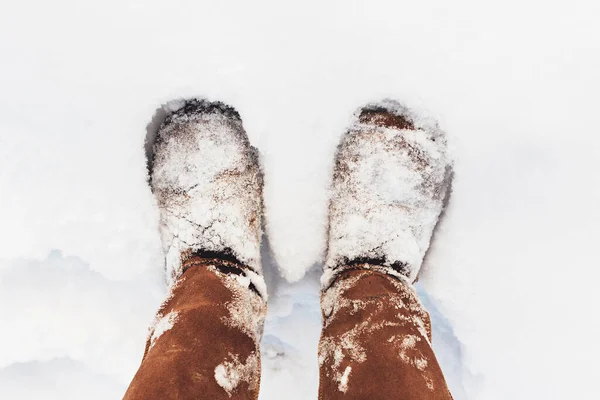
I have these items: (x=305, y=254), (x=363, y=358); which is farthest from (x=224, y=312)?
(x=305, y=254)

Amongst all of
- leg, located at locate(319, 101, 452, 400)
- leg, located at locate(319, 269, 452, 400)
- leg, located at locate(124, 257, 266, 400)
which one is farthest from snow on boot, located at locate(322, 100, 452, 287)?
leg, located at locate(124, 257, 266, 400)

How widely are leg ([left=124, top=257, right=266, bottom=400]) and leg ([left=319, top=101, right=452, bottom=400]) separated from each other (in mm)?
154

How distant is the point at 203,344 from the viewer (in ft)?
2.43

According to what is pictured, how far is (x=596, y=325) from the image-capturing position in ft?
3.54

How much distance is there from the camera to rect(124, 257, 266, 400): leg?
678 millimetres

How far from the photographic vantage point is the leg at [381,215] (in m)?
0.89

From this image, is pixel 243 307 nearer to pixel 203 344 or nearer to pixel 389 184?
pixel 203 344

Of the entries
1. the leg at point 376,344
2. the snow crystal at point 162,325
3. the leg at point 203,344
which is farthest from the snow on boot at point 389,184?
the snow crystal at point 162,325

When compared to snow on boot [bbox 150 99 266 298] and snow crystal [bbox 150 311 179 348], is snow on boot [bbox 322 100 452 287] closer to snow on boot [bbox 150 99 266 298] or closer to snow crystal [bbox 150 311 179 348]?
snow on boot [bbox 150 99 266 298]

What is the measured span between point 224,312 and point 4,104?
2.25ft

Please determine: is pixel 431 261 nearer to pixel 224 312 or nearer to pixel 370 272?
pixel 370 272

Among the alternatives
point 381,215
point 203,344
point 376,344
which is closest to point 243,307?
point 203,344

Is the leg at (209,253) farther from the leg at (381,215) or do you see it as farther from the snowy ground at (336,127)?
the leg at (381,215)

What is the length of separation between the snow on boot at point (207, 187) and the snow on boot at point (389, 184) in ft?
0.64
